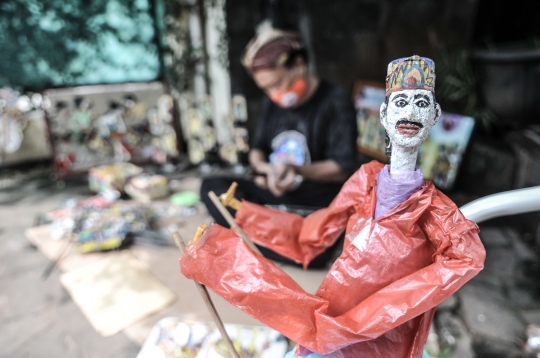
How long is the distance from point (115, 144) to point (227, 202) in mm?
3116

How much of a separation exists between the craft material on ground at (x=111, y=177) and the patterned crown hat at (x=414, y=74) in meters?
2.97

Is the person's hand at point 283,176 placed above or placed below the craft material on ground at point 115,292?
above

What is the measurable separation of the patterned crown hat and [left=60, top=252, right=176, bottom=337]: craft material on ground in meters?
1.64

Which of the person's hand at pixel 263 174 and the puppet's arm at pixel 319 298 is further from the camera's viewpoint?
the person's hand at pixel 263 174

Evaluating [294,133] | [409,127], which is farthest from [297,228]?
[294,133]

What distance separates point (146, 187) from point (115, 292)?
4.34 feet

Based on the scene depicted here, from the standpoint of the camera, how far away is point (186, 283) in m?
2.11

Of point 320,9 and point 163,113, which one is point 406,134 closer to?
point 320,9

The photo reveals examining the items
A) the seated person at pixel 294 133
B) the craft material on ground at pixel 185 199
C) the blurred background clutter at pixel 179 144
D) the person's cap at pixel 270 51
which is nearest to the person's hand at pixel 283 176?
the seated person at pixel 294 133

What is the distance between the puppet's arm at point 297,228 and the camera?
3.78 ft

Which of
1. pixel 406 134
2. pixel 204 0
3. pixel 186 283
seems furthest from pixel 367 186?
pixel 204 0

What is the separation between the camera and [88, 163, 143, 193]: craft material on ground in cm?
329

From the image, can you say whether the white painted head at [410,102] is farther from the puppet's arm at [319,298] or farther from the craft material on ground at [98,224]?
the craft material on ground at [98,224]

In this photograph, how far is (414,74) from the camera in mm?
867
